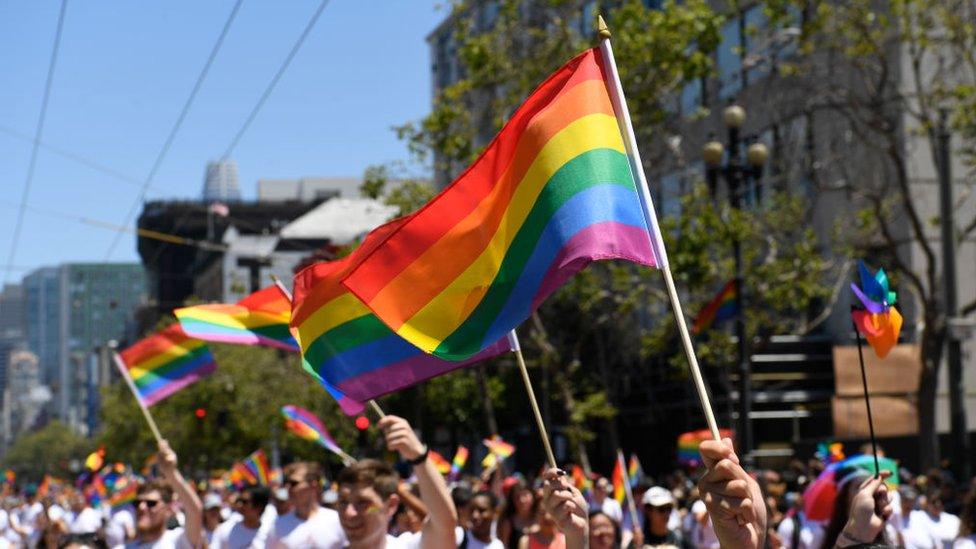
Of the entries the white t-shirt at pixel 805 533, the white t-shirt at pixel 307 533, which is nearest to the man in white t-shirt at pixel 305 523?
the white t-shirt at pixel 307 533

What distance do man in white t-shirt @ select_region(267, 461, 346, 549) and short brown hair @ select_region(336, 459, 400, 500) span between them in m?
2.17

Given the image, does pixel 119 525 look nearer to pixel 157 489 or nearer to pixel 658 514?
pixel 157 489

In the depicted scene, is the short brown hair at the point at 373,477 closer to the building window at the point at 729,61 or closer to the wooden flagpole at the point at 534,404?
the wooden flagpole at the point at 534,404

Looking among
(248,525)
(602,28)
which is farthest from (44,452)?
(602,28)

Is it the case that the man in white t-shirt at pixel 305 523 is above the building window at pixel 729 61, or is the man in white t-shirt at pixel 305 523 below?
below

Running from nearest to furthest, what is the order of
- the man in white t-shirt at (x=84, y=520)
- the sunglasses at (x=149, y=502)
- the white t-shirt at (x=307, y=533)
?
the sunglasses at (x=149, y=502), the white t-shirt at (x=307, y=533), the man in white t-shirt at (x=84, y=520)

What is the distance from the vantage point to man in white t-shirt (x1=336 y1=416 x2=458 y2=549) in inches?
230

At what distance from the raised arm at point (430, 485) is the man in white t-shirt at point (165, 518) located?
11.7 ft

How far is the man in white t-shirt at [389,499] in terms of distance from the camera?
5832mm

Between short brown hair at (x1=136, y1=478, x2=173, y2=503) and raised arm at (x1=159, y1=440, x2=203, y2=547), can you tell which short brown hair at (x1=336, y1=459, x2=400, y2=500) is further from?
short brown hair at (x1=136, y1=478, x2=173, y2=503)

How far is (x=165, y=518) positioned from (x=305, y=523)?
3.10 feet

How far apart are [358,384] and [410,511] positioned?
2449mm

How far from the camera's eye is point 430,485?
19.1ft

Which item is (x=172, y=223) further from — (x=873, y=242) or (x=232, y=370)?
(x=873, y=242)
